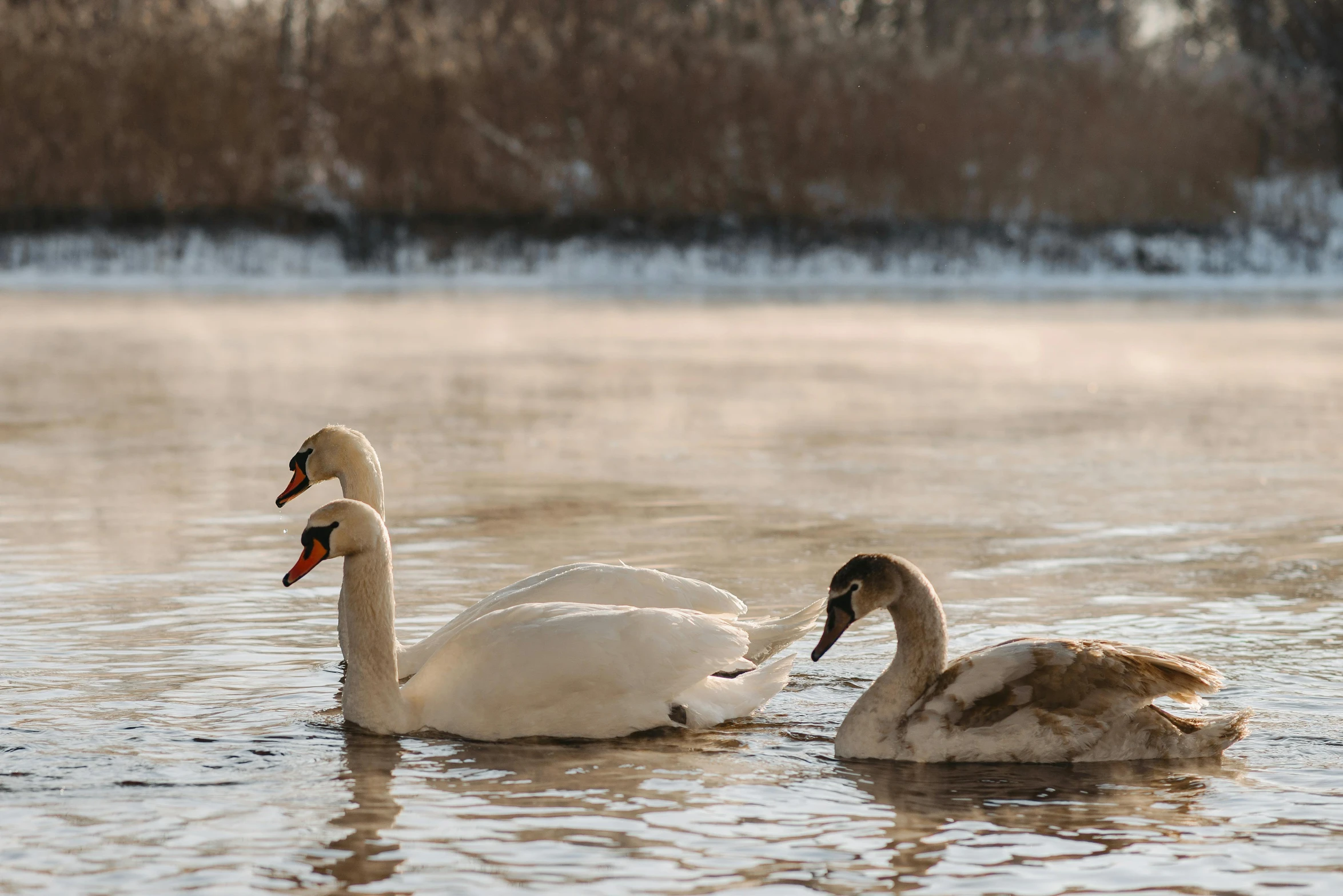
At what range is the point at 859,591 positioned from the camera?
5168mm

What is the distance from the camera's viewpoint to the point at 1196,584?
723 cm

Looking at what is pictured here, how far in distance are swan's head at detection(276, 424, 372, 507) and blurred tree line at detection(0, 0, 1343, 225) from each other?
25.8 metres

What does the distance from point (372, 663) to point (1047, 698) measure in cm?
157

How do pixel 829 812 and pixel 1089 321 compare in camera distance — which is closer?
pixel 829 812

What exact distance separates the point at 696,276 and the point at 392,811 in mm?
26252

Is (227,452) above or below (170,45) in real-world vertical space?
below

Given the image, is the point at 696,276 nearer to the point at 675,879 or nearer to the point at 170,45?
the point at 170,45

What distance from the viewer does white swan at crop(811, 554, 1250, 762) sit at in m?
5.02

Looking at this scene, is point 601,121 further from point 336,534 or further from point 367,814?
point 367,814

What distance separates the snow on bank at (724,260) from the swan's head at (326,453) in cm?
2167

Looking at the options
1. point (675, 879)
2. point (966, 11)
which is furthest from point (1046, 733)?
point (966, 11)

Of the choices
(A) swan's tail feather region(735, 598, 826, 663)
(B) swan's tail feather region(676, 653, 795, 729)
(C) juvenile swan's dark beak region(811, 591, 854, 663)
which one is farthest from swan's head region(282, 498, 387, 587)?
(C) juvenile swan's dark beak region(811, 591, 854, 663)

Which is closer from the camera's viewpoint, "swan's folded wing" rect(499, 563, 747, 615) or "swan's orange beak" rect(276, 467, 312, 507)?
"swan's folded wing" rect(499, 563, 747, 615)

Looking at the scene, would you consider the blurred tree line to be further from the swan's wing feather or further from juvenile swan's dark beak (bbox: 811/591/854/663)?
juvenile swan's dark beak (bbox: 811/591/854/663)
